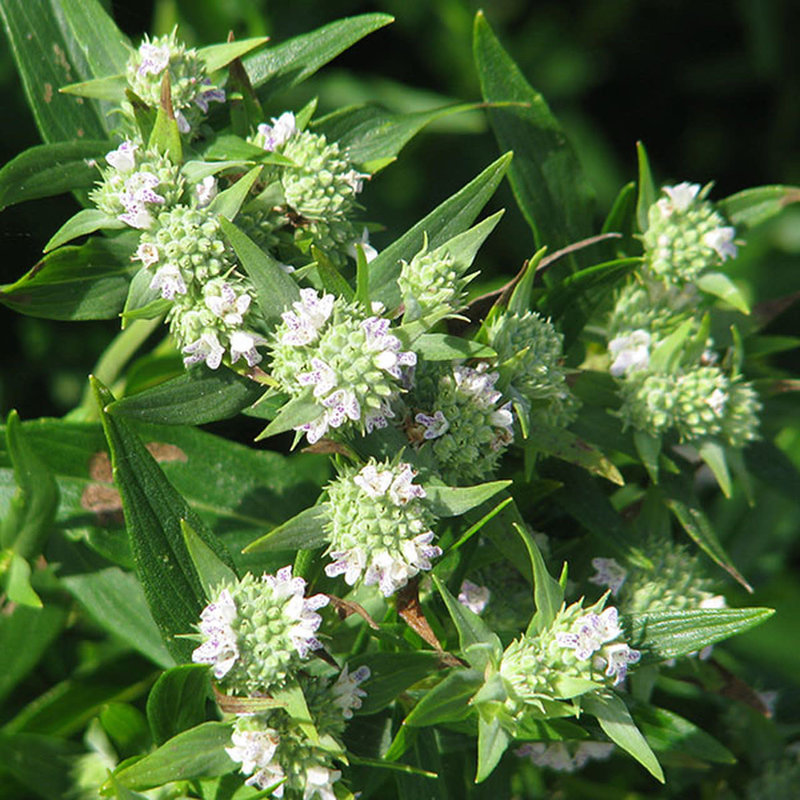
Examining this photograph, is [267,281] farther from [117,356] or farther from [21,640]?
[21,640]

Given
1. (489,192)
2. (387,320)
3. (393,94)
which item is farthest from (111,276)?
(393,94)

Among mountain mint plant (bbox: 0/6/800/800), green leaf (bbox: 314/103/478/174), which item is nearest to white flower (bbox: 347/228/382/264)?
mountain mint plant (bbox: 0/6/800/800)

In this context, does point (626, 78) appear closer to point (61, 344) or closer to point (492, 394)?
point (61, 344)

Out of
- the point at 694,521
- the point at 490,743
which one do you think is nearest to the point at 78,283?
the point at 490,743

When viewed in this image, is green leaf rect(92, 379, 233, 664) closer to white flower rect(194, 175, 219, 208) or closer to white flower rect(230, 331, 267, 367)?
white flower rect(230, 331, 267, 367)

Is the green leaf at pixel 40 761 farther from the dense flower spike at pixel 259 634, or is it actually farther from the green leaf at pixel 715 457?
the green leaf at pixel 715 457

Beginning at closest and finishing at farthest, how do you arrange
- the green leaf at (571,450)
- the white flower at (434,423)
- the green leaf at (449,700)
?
the green leaf at (449,700) → the white flower at (434,423) → the green leaf at (571,450)

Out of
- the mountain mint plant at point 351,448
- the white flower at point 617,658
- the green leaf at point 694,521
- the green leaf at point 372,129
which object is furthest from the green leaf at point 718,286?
the white flower at point 617,658
